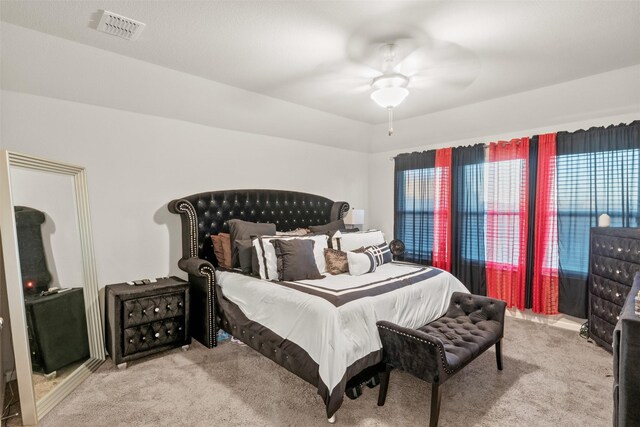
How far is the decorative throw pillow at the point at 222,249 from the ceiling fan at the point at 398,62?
6.77 ft

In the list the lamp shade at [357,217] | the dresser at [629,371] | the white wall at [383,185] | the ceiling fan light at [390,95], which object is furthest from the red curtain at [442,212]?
the dresser at [629,371]

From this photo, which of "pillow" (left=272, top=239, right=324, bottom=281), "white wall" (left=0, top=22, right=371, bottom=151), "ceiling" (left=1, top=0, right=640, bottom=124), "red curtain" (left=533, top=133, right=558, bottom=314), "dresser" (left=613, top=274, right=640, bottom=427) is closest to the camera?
"dresser" (left=613, top=274, right=640, bottom=427)

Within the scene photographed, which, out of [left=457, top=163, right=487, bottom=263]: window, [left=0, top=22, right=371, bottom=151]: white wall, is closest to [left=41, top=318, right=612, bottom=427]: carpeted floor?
[left=457, top=163, right=487, bottom=263]: window

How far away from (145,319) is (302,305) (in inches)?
60.3

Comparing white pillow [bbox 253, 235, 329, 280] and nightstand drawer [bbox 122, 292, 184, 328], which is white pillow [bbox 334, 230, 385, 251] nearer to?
white pillow [bbox 253, 235, 329, 280]

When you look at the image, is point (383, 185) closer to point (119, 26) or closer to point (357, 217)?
point (357, 217)

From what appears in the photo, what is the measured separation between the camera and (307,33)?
2301 mm

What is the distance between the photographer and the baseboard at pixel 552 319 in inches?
139

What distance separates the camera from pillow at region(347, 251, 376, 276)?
308 centimetres

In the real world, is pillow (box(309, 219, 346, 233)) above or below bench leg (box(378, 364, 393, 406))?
above

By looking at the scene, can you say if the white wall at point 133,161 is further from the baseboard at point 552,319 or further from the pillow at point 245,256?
the baseboard at point 552,319

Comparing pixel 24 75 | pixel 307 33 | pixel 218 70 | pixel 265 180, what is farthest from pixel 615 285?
pixel 24 75

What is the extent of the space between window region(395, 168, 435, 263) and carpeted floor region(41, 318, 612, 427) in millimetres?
2065

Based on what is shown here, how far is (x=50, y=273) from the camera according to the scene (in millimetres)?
2379
